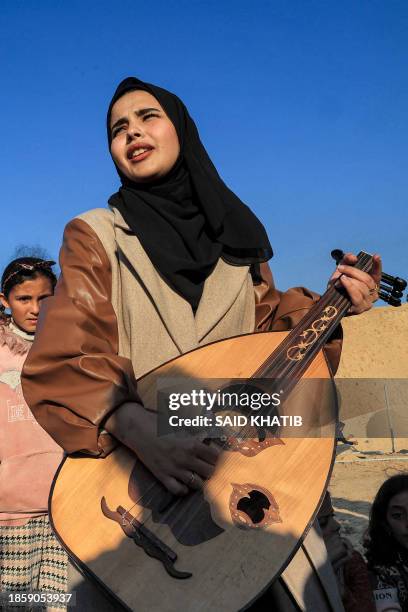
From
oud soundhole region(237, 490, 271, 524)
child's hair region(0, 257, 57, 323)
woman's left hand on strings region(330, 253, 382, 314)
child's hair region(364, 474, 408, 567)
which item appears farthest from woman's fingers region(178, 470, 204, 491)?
child's hair region(0, 257, 57, 323)

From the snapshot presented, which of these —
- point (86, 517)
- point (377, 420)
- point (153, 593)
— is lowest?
point (377, 420)

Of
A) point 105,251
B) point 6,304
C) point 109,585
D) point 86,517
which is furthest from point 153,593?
point 6,304

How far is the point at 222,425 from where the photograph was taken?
5.25 feet

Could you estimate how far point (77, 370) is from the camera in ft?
5.01

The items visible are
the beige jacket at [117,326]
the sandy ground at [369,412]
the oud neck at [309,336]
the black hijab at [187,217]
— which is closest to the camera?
the beige jacket at [117,326]

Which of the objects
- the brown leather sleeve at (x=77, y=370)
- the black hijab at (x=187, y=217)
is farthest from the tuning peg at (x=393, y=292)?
the brown leather sleeve at (x=77, y=370)

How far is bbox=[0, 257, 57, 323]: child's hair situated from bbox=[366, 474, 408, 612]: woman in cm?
253

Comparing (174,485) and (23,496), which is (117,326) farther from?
(23,496)

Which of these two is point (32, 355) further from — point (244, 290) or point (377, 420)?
point (377, 420)

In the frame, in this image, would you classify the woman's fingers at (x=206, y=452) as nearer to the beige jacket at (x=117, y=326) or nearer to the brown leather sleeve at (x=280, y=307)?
the beige jacket at (x=117, y=326)

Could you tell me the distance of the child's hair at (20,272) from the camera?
3.79 meters

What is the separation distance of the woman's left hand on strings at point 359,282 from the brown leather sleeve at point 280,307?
10cm

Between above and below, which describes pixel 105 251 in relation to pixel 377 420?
above

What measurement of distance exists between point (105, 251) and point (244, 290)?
0.48 meters
